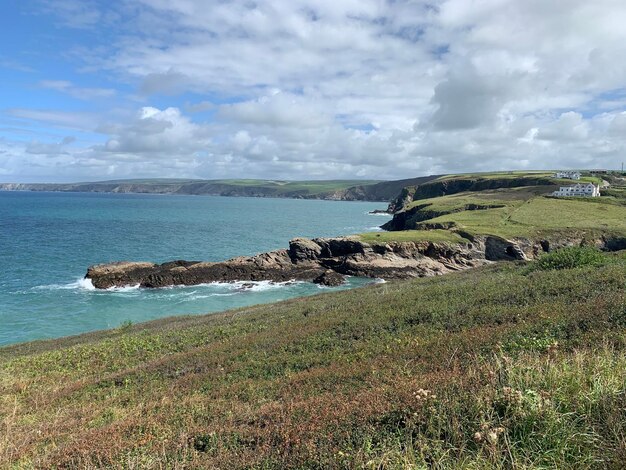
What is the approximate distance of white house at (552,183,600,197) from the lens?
11344 cm

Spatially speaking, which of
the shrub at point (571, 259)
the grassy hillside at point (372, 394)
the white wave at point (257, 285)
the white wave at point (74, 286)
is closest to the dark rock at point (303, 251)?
the white wave at point (257, 285)

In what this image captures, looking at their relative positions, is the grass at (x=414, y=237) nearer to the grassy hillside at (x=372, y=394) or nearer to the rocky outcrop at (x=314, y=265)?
the rocky outcrop at (x=314, y=265)

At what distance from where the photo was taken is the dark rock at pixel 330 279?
5516 centimetres

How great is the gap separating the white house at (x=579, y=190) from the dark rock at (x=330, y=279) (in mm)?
85029

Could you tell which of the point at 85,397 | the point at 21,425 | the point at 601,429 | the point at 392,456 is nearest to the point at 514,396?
the point at 601,429

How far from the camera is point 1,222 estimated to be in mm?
107688

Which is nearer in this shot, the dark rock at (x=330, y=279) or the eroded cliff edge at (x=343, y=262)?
the dark rock at (x=330, y=279)

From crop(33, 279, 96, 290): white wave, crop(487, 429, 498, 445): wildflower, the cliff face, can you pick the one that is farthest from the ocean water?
the cliff face

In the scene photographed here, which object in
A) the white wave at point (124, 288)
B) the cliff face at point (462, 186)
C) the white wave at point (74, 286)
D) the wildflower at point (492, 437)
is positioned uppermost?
the cliff face at point (462, 186)

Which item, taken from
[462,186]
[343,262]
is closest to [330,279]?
[343,262]

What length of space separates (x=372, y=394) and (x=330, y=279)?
161ft

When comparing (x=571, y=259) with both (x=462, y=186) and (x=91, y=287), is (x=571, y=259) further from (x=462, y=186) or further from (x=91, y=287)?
(x=462, y=186)

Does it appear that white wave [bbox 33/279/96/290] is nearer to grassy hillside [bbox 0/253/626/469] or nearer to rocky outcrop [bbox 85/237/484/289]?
rocky outcrop [bbox 85/237/484/289]

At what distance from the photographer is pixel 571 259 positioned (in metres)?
21.6
